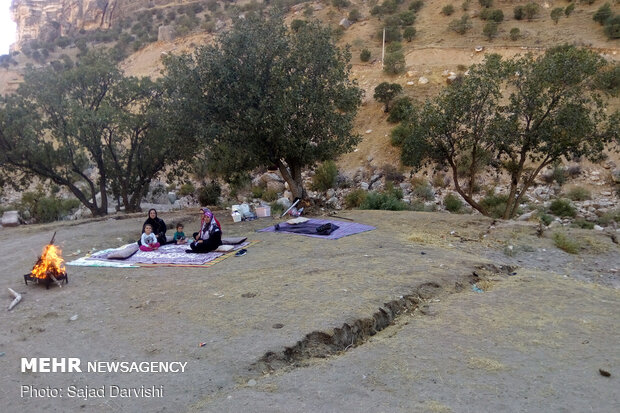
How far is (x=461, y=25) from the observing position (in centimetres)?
3559

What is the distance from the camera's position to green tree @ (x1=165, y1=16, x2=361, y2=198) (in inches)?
467

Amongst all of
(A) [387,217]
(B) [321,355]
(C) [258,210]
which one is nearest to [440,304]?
(B) [321,355]

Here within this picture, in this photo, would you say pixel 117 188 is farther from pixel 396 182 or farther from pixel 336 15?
pixel 336 15

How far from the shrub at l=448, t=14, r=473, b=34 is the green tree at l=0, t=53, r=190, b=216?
1106 inches

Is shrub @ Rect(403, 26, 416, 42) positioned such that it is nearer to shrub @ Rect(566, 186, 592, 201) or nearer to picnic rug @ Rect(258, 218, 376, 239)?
shrub @ Rect(566, 186, 592, 201)

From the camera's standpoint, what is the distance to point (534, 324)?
5.14 m

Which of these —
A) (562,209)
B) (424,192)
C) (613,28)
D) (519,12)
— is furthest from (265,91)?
(519,12)

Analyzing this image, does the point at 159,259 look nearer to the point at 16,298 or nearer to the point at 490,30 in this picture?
the point at 16,298

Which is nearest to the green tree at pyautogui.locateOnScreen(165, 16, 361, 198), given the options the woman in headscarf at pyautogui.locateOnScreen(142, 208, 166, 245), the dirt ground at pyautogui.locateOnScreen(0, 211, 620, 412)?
the woman in headscarf at pyautogui.locateOnScreen(142, 208, 166, 245)

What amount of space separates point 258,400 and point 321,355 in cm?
109

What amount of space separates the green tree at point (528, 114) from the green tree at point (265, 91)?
111 inches

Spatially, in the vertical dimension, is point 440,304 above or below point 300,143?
below

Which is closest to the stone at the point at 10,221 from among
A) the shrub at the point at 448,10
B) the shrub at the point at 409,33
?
the shrub at the point at 409,33

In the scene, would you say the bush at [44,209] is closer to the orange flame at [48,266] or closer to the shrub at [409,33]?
the orange flame at [48,266]
